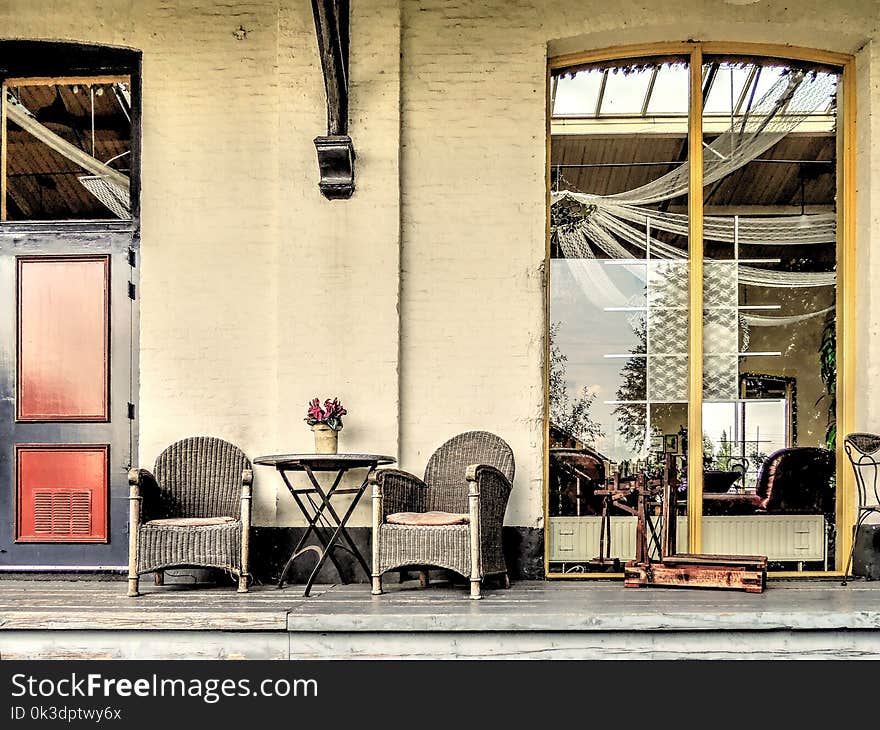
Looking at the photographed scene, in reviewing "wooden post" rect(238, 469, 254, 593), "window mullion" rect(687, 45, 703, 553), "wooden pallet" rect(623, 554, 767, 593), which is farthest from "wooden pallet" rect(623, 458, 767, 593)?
"wooden post" rect(238, 469, 254, 593)

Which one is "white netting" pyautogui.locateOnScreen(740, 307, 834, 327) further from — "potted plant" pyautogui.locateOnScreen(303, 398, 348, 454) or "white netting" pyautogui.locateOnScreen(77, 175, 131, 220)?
"white netting" pyautogui.locateOnScreen(77, 175, 131, 220)

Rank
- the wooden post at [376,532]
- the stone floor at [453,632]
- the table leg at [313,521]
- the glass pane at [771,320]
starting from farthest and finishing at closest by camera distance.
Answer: the glass pane at [771,320]
the table leg at [313,521]
the wooden post at [376,532]
the stone floor at [453,632]

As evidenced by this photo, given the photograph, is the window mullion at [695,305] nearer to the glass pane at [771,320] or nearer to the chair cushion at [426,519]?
the glass pane at [771,320]

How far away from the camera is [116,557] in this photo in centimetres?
658

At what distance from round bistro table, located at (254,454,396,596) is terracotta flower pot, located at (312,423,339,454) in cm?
11

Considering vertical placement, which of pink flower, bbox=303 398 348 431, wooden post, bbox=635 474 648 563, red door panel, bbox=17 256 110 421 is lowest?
wooden post, bbox=635 474 648 563

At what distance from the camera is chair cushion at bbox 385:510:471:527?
18.3ft

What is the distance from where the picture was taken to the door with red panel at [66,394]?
260 inches

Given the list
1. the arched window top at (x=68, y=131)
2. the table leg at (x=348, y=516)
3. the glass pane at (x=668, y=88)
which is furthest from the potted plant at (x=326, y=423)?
the glass pane at (x=668, y=88)

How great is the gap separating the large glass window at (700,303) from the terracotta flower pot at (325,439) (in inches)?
52.3

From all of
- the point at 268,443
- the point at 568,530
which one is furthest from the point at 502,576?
the point at 268,443

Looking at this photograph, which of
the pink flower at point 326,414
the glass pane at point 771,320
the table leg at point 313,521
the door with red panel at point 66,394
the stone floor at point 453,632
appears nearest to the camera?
the stone floor at point 453,632

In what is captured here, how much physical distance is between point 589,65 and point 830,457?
270 cm
